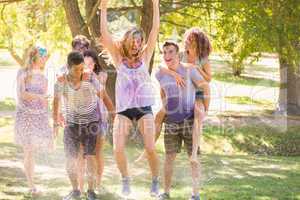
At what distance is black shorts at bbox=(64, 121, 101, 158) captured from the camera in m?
6.30

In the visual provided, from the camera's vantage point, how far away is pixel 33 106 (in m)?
6.75

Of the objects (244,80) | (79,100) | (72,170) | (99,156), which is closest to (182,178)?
(99,156)

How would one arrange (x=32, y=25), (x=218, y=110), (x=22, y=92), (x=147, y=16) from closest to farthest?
(x=22, y=92)
(x=147, y=16)
(x=32, y=25)
(x=218, y=110)

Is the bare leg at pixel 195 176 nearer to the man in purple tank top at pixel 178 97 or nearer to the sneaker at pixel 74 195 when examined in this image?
the man in purple tank top at pixel 178 97

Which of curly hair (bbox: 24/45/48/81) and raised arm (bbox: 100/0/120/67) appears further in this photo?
curly hair (bbox: 24/45/48/81)

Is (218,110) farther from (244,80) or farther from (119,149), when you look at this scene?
(119,149)

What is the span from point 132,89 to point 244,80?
93.3ft

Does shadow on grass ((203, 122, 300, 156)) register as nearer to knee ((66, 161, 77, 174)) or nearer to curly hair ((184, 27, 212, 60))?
curly hair ((184, 27, 212, 60))

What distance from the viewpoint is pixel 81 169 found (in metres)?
6.49

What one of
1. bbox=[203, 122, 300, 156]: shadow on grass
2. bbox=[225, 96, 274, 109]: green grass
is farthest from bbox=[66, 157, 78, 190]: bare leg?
bbox=[225, 96, 274, 109]: green grass

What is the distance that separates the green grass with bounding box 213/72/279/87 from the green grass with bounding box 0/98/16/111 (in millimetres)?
13200

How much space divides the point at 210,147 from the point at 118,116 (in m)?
10.3

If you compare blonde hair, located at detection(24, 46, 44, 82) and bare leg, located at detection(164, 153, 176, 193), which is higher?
blonde hair, located at detection(24, 46, 44, 82)

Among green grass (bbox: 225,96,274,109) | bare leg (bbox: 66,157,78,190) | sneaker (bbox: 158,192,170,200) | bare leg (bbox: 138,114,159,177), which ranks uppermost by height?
bare leg (bbox: 138,114,159,177)
